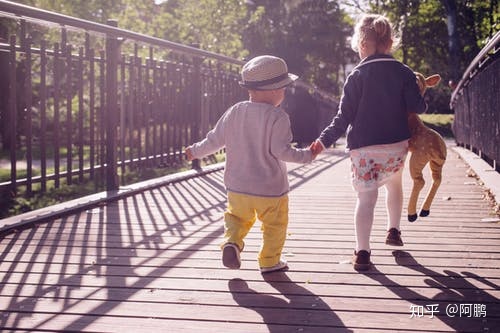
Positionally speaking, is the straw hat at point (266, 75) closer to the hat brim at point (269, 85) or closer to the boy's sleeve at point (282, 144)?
the hat brim at point (269, 85)

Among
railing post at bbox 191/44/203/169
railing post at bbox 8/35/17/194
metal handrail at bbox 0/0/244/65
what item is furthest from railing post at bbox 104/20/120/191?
railing post at bbox 191/44/203/169

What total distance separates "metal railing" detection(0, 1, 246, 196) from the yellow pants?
2020mm

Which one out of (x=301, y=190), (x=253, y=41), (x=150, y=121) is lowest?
(x=301, y=190)

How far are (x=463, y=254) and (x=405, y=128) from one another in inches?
32.8

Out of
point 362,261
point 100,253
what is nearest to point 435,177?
point 362,261

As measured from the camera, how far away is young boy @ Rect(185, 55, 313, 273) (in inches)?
149

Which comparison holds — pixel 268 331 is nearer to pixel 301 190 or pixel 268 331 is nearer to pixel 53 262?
pixel 53 262

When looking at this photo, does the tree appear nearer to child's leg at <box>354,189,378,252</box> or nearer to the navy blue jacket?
the navy blue jacket

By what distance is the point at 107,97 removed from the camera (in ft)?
21.6

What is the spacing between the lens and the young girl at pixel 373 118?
13.0 feet

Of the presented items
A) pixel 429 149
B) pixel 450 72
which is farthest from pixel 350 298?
pixel 450 72

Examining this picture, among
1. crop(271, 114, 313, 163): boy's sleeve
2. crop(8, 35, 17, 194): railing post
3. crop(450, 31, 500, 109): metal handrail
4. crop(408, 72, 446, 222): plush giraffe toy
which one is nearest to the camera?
crop(271, 114, 313, 163): boy's sleeve

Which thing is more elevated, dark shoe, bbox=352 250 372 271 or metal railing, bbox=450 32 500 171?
metal railing, bbox=450 32 500 171

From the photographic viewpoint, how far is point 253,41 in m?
43.5
